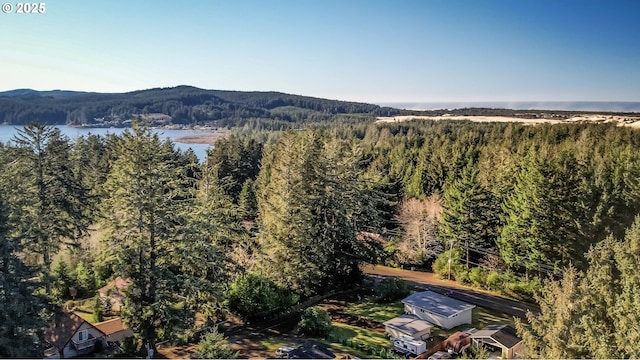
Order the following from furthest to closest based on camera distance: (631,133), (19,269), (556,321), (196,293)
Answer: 1. (631,133)
2. (196,293)
3. (19,269)
4. (556,321)

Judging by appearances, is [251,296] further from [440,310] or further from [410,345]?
[440,310]

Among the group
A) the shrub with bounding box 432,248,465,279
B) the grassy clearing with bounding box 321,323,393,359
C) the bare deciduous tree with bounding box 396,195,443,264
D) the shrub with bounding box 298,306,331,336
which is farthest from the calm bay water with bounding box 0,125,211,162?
the shrub with bounding box 432,248,465,279

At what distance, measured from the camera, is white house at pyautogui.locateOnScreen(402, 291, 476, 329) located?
27.4 metres

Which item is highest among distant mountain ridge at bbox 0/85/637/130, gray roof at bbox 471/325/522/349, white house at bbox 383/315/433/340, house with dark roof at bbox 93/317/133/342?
distant mountain ridge at bbox 0/85/637/130

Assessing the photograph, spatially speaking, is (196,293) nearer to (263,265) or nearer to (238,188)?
(263,265)

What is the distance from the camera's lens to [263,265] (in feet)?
90.5

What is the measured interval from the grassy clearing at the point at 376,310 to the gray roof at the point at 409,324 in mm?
A: 1943

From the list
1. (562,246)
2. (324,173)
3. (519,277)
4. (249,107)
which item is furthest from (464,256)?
(249,107)

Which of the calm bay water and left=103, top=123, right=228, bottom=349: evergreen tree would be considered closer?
left=103, top=123, right=228, bottom=349: evergreen tree

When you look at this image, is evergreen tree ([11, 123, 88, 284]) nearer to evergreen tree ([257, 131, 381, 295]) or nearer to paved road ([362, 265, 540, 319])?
evergreen tree ([257, 131, 381, 295])

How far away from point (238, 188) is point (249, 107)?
14601cm

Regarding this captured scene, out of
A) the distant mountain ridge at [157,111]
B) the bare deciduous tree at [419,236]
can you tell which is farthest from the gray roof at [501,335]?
the distant mountain ridge at [157,111]

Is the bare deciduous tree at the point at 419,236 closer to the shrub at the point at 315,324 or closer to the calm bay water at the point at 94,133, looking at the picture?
the shrub at the point at 315,324

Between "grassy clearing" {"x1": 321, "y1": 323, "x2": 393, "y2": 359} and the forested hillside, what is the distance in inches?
146
